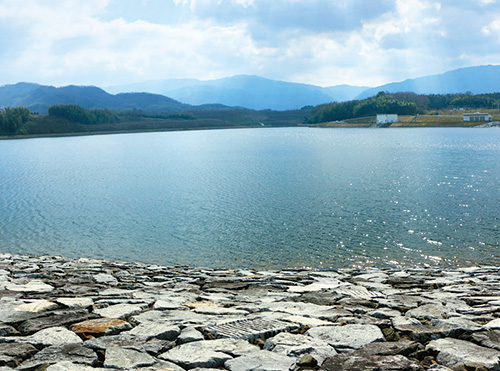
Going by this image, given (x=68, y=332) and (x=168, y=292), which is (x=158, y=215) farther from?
(x=68, y=332)

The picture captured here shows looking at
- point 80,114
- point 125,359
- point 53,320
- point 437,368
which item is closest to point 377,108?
point 80,114

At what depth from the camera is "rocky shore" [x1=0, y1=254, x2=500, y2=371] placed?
526 cm

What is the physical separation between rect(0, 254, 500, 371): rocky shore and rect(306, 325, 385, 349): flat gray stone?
15 mm

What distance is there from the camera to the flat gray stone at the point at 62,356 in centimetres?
528

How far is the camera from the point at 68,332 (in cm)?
630

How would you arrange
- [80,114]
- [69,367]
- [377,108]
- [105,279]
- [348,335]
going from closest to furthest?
[69,367] → [348,335] → [105,279] → [80,114] → [377,108]

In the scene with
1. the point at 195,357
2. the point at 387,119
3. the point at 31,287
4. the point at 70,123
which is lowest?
the point at 31,287

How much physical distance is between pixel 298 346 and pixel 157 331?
2123mm

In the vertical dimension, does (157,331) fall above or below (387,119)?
below

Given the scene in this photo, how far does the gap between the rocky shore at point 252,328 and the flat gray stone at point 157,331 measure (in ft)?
0.05

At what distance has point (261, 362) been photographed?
5.19 metres

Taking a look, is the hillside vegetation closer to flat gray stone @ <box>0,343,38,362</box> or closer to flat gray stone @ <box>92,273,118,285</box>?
flat gray stone @ <box>92,273,118,285</box>

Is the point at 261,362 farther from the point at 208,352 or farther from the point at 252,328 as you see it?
the point at 252,328

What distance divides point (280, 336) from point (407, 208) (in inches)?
859
